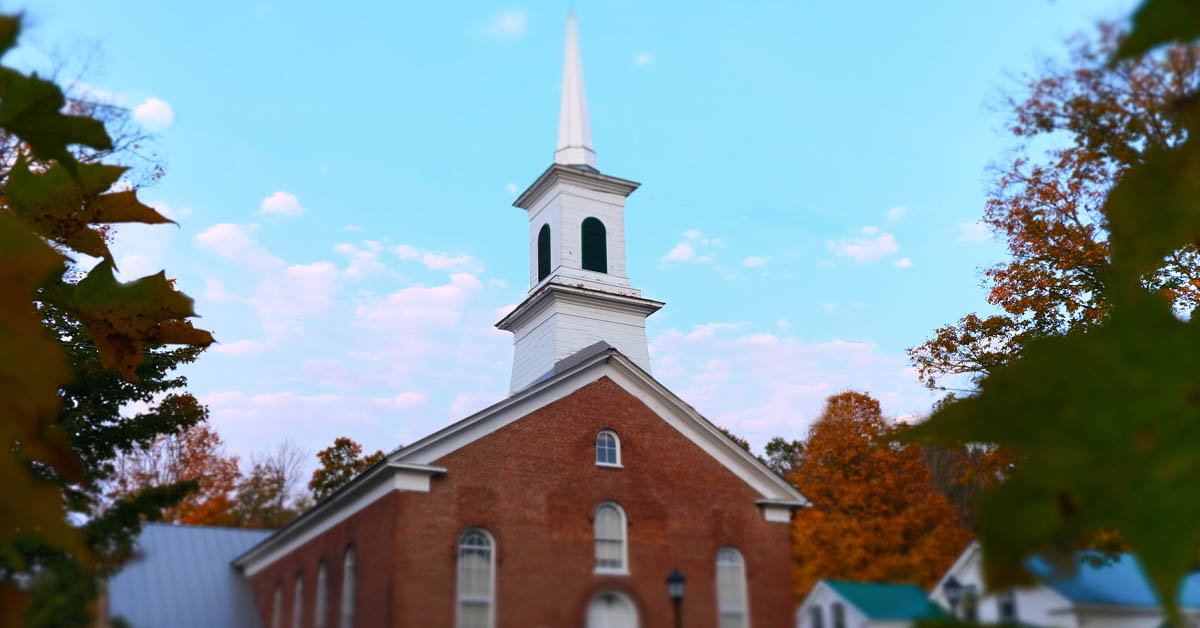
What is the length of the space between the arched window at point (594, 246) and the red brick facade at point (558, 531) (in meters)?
10.5

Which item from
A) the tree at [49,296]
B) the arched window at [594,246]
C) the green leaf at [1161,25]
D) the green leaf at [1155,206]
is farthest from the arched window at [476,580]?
the arched window at [594,246]

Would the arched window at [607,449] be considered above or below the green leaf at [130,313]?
above

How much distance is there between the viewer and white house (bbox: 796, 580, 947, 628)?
6.07 m

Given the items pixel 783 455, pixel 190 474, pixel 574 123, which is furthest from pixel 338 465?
pixel 783 455

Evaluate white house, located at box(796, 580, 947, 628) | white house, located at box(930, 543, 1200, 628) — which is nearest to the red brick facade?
white house, located at box(796, 580, 947, 628)

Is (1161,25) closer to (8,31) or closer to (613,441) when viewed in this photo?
(8,31)

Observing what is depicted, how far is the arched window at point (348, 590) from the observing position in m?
10.9

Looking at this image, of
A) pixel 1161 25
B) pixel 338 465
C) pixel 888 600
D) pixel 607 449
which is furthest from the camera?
pixel 338 465

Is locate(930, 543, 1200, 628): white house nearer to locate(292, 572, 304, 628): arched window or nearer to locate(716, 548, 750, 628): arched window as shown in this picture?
locate(716, 548, 750, 628): arched window

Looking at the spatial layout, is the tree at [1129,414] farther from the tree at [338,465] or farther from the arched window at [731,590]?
the tree at [338,465]

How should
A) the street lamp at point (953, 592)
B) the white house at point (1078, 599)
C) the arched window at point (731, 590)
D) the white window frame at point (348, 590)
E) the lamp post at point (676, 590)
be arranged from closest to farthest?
the white house at point (1078, 599)
the street lamp at point (953, 592)
the arched window at point (731, 590)
the lamp post at point (676, 590)
the white window frame at point (348, 590)

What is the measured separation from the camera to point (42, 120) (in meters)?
4.38

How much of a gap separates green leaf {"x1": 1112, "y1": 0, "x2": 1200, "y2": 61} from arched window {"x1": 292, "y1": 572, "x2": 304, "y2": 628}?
32.6 feet

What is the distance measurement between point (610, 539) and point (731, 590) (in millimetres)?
3682
